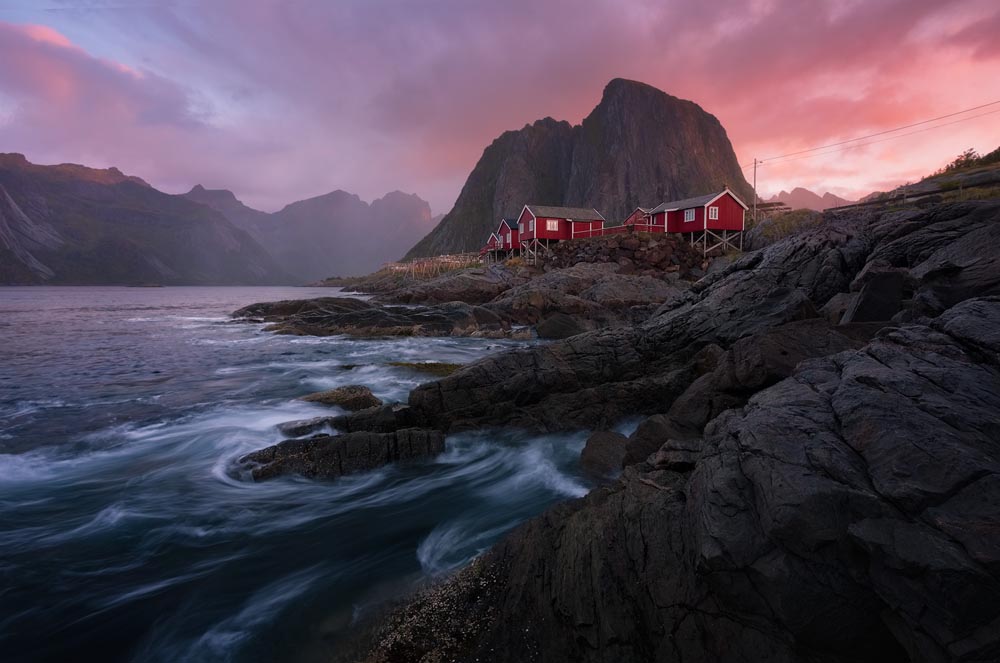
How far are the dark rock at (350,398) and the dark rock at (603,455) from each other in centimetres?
577

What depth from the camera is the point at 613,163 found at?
161 meters

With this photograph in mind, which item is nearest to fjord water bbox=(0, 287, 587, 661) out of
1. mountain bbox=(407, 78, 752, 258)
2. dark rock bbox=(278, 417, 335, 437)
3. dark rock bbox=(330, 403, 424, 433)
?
dark rock bbox=(278, 417, 335, 437)

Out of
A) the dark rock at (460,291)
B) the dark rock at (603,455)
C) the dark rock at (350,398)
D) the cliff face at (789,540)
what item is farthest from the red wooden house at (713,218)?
the dark rock at (603,455)

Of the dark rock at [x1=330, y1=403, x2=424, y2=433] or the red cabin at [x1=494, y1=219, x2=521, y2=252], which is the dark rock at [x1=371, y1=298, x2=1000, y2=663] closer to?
the dark rock at [x1=330, y1=403, x2=424, y2=433]

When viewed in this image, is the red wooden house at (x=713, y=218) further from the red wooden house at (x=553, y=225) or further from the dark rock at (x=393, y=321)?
the dark rock at (x=393, y=321)

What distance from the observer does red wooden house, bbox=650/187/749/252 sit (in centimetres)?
4838

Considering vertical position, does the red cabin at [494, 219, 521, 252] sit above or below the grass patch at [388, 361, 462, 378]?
above

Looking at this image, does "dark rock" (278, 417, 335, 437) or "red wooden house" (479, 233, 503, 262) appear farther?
"red wooden house" (479, 233, 503, 262)

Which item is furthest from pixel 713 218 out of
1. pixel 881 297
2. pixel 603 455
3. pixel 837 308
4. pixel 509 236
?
pixel 603 455

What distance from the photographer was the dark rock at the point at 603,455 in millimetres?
7832

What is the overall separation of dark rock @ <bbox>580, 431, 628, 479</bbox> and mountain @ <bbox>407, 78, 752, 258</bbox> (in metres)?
155

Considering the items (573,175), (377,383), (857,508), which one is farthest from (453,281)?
(573,175)

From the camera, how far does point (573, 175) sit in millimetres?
174750

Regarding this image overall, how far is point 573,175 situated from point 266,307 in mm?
153280
